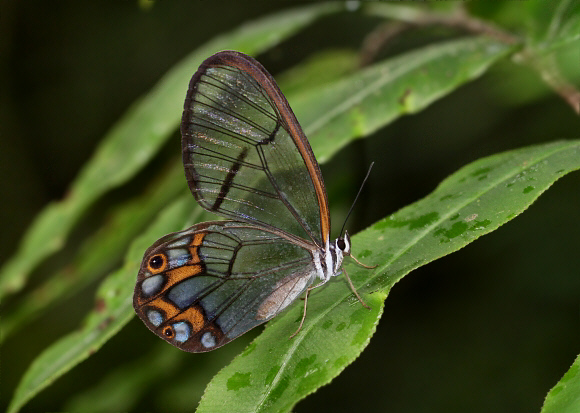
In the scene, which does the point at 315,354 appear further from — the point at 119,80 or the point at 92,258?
the point at 119,80

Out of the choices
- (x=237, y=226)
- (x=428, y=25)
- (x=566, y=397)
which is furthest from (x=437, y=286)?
(x=566, y=397)

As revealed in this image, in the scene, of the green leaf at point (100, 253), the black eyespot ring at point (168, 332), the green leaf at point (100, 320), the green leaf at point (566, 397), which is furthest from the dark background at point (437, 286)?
the green leaf at point (566, 397)

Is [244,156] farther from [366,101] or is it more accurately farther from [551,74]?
[551,74]

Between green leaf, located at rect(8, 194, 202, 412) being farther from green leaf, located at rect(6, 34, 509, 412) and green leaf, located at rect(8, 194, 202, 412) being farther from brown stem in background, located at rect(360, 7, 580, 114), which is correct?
brown stem in background, located at rect(360, 7, 580, 114)

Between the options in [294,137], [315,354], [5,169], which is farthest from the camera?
[5,169]

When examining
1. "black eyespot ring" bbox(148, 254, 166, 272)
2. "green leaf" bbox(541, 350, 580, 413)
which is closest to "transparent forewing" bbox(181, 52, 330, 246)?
"black eyespot ring" bbox(148, 254, 166, 272)

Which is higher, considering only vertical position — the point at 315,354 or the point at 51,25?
the point at 51,25

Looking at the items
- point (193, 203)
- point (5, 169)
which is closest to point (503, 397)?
point (193, 203)
